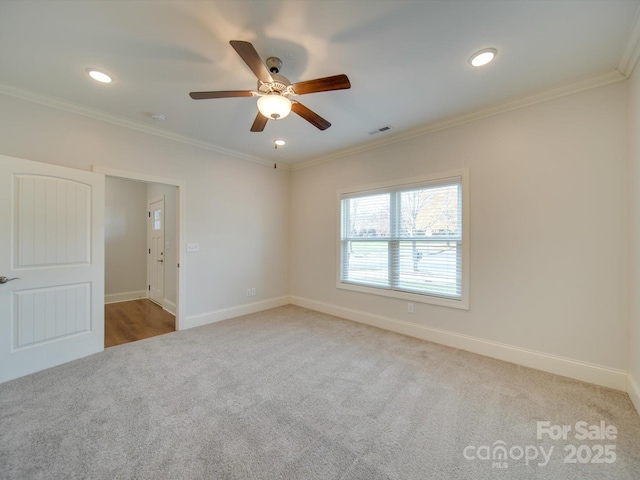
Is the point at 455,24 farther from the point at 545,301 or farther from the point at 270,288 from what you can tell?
the point at 270,288

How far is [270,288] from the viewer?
5016 mm

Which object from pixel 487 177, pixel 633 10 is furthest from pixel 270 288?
pixel 633 10

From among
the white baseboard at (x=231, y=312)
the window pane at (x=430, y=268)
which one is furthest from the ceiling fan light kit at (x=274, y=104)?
the white baseboard at (x=231, y=312)

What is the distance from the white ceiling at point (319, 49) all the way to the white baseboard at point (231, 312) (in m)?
2.85

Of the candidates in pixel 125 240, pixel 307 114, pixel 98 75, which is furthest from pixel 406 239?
pixel 125 240

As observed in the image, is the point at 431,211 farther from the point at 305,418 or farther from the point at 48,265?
the point at 48,265

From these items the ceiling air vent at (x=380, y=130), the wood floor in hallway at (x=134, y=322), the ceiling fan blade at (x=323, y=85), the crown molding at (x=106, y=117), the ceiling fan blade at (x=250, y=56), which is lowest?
the wood floor in hallway at (x=134, y=322)

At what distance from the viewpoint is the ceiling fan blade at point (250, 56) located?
1536mm

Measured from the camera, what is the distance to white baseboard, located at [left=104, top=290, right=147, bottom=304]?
5.38 metres

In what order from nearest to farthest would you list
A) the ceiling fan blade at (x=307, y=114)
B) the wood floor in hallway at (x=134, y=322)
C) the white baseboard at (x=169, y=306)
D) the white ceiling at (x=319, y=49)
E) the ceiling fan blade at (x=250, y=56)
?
the ceiling fan blade at (x=250, y=56) < the white ceiling at (x=319, y=49) < the ceiling fan blade at (x=307, y=114) < the wood floor in hallway at (x=134, y=322) < the white baseboard at (x=169, y=306)

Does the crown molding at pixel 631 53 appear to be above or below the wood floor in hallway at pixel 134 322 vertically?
above

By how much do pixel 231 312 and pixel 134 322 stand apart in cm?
151

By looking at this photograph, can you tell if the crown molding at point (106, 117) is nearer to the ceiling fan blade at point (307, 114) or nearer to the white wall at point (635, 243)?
the ceiling fan blade at point (307, 114)

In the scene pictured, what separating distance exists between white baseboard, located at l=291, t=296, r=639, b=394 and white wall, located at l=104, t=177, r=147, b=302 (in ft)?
16.2
